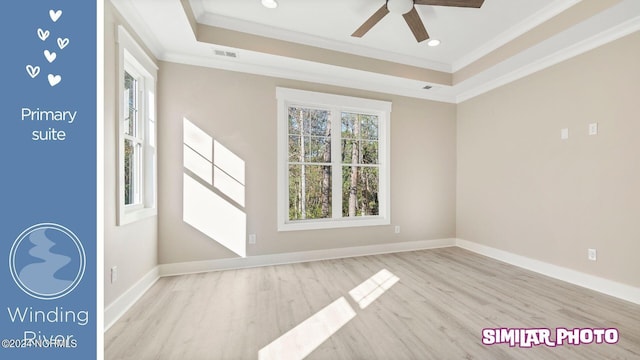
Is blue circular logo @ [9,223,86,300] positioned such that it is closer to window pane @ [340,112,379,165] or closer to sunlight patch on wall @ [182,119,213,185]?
sunlight patch on wall @ [182,119,213,185]

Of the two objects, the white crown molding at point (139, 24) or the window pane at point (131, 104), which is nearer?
the white crown molding at point (139, 24)

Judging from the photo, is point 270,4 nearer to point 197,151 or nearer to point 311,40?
point 311,40

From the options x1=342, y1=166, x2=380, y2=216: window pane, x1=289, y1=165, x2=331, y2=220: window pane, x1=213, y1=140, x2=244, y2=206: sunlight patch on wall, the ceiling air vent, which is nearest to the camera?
the ceiling air vent

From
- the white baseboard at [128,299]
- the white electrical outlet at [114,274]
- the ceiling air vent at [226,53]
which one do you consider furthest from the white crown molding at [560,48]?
the white baseboard at [128,299]

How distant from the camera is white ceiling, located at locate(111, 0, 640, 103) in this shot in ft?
7.73

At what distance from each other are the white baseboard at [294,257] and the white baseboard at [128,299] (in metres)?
0.25

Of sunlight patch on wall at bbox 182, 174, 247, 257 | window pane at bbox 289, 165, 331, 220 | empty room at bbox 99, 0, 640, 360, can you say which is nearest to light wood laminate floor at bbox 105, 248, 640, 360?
empty room at bbox 99, 0, 640, 360

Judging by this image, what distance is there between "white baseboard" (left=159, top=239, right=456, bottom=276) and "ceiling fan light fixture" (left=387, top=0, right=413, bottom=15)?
2972mm

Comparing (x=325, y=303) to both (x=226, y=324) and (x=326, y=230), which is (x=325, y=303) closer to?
(x=226, y=324)

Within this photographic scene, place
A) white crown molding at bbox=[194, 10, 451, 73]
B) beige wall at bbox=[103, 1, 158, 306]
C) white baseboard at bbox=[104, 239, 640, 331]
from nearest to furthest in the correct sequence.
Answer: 1. beige wall at bbox=[103, 1, 158, 306]
2. white baseboard at bbox=[104, 239, 640, 331]
3. white crown molding at bbox=[194, 10, 451, 73]

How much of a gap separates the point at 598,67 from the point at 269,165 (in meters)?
3.82

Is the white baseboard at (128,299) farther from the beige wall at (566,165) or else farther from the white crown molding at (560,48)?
the white crown molding at (560,48)

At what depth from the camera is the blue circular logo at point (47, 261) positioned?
1191 millimetres

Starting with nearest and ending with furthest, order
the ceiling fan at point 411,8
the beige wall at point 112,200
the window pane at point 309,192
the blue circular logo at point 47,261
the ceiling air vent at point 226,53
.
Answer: the blue circular logo at point 47,261
the beige wall at point 112,200
the ceiling fan at point 411,8
the ceiling air vent at point 226,53
the window pane at point 309,192
